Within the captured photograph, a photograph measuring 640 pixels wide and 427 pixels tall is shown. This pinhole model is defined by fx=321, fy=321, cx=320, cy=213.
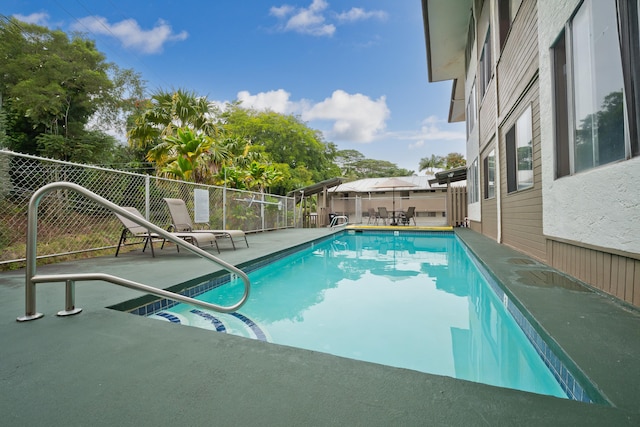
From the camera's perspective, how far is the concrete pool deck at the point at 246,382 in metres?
1.15

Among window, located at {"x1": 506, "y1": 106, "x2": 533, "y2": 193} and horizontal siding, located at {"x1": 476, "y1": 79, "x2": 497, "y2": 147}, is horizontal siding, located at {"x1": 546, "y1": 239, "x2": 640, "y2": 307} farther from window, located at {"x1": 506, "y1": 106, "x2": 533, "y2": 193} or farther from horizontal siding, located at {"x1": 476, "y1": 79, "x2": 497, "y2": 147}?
horizontal siding, located at {"x1": 476, "y1": 79, "x2": 497, "y2": 147}

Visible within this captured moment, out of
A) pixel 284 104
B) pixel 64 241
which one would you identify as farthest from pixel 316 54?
pixel 64 241

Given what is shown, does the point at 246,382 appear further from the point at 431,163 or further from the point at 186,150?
the point at 431,163

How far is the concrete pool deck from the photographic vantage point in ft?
3.78

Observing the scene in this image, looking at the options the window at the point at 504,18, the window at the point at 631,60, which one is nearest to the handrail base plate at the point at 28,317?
the window at the point at 631,60

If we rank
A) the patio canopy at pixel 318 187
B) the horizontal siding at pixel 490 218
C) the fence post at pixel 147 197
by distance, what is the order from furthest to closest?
the patio canopy at pixel 318 187, the horizontal siding at pixel 490 218, the fence post at pixel 147 197

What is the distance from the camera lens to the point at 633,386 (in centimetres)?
132

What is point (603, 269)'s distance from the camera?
2.83 metres

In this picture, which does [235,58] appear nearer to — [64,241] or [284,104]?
[284,104]

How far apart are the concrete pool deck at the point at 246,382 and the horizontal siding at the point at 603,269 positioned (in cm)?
26

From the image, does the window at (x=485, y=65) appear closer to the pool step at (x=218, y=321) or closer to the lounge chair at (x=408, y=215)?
the lounge chair at (x=408, y=215)

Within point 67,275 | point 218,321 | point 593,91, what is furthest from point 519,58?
point 67,275

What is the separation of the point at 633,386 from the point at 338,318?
231cm

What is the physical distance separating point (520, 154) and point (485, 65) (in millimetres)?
4259
